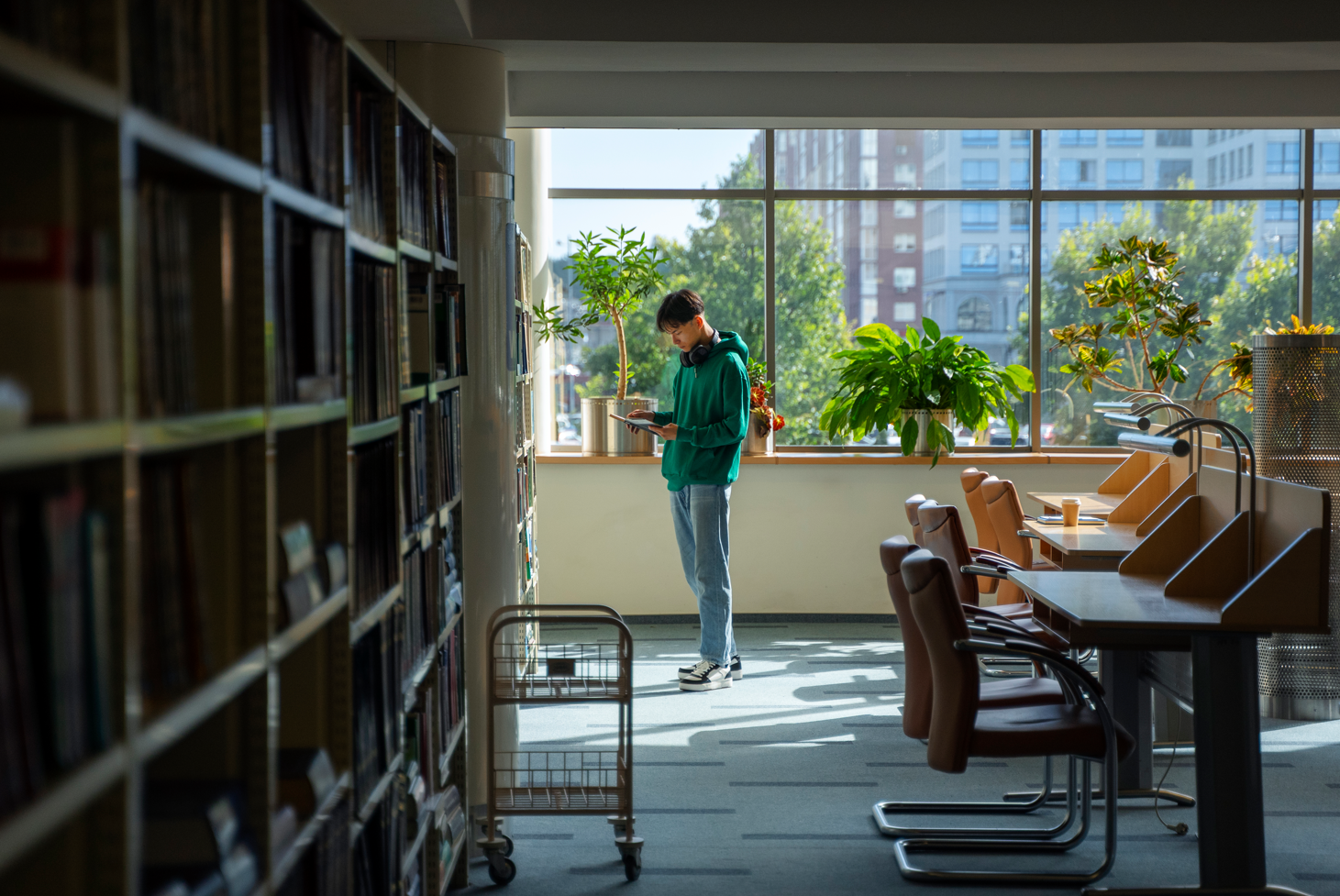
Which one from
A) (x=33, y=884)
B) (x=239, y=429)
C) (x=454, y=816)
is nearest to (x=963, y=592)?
(x=454, y=816)

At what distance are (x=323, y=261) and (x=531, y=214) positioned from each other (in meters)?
4.61

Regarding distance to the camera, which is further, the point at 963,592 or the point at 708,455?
the point at 708,455

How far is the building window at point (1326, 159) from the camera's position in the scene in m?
6.70

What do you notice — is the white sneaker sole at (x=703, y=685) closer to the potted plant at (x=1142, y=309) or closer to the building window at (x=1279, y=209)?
the potted plant at (x=1142, y=309)

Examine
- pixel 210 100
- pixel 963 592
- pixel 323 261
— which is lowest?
pixel 963 592

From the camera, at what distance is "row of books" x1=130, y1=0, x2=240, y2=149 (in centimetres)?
117

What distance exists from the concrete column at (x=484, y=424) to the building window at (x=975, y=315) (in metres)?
4.08

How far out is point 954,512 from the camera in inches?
148

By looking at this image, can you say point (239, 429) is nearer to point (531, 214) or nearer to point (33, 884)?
point (33, 884)

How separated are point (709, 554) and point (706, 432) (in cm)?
52

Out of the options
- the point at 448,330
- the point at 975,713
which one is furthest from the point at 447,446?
the point at 975,713

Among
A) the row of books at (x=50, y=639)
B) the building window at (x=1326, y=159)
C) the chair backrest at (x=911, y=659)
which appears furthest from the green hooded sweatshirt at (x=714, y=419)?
the building window at (x=1326, y=159)

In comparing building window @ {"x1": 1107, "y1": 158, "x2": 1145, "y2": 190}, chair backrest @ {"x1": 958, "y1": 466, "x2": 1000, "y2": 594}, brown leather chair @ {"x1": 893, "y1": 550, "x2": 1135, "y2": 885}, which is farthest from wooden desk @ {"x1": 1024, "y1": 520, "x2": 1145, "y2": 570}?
building window @ {"x1": 1107, "y1": 158, "x2": 1145, "y2": 190}

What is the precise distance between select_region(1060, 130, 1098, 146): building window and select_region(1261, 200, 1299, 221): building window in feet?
3.73
